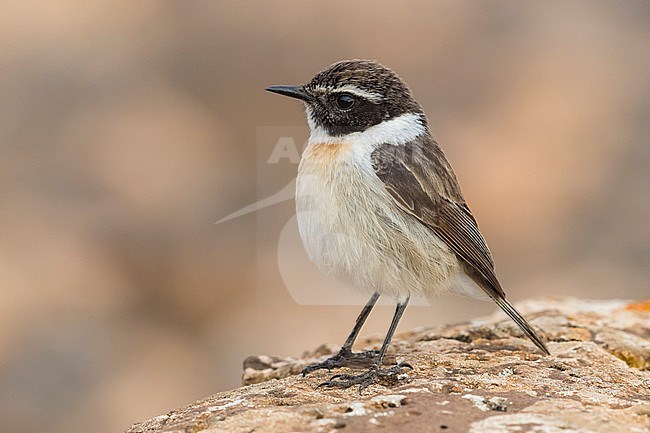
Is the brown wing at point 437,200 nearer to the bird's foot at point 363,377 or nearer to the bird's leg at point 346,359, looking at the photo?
the bird's leg at point 346,359

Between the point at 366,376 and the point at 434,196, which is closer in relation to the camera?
the point at 366,376

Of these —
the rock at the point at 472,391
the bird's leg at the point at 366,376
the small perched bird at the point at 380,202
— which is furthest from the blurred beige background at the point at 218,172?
the bird's leg at the point at 366,376

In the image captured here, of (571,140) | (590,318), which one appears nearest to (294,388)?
(590,318)

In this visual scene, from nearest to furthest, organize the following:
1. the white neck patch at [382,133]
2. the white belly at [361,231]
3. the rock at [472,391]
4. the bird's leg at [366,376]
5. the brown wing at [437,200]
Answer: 1. the rock at [472,391]
2. the bird's leg at [366,376]
3. the white belly at [361,231]
4. the brown wing at [437,200]
5. the white neck patch at [382,133]

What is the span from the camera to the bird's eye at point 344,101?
5859 millimetres

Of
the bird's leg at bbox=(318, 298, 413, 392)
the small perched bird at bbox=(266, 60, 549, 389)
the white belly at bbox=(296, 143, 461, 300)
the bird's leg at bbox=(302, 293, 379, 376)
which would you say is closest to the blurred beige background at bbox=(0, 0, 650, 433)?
the bird's leg at bbox=(302, 293, 379, 376)

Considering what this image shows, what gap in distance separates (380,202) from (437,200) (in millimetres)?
456

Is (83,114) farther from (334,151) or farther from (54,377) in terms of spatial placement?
(334,151)

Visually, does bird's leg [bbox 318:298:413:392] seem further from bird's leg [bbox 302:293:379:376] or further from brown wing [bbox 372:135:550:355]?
brown wing [bbox 372:135:550:355]

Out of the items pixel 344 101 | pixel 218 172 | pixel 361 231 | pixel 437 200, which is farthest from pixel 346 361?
pixel 218 172

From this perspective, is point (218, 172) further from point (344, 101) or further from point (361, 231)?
point (361, 231)

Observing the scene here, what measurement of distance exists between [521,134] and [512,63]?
1539 mm

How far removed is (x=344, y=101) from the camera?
19.3 feet

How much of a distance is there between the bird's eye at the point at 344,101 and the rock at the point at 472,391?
62.6 inches
